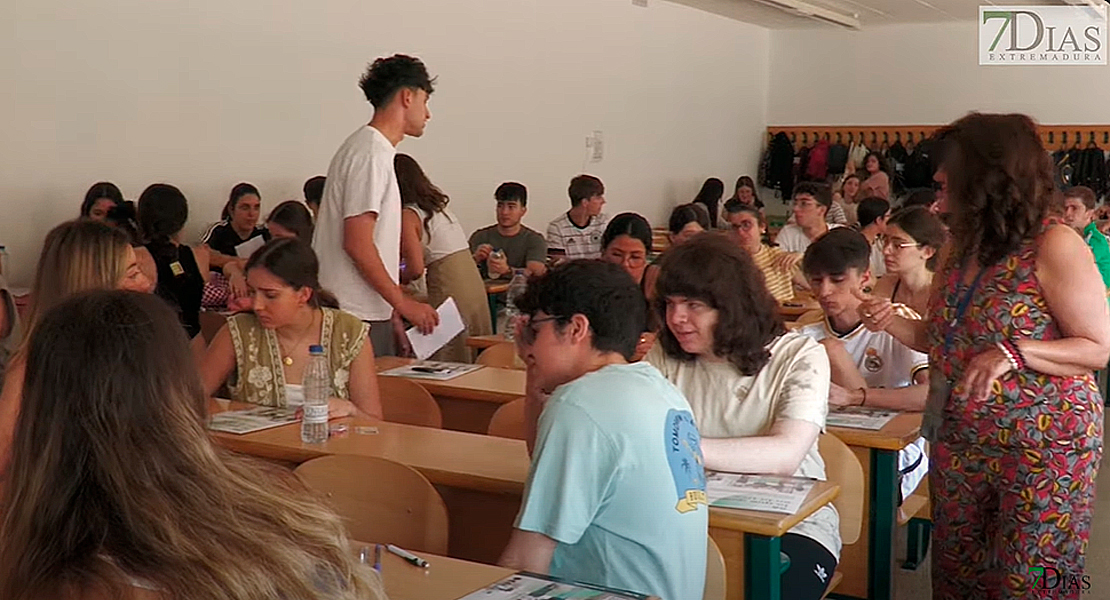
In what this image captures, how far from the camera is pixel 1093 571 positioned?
467 cm

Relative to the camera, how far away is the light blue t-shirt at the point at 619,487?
2371mm

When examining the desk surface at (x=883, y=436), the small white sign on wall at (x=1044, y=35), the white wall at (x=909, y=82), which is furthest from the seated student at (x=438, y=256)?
the white wall at (x=909, y=82)

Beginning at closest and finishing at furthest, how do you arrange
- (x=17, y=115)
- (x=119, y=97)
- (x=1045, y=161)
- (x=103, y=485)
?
(x=103, y=485)
(x=1045, y=161)
(x=17, y=115)
(x=119, y=97)

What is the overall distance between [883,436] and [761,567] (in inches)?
40.1

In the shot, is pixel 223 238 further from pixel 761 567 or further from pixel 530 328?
pixel 761 567

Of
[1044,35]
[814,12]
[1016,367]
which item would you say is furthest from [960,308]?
Result: [1044,35]

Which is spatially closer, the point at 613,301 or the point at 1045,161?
the point at 613,301

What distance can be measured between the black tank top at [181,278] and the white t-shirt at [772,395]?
11.3ft

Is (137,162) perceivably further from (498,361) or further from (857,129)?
(857,129)

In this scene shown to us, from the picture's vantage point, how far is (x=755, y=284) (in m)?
3.09

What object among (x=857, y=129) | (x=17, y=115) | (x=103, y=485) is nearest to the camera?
(x=103, y=485)

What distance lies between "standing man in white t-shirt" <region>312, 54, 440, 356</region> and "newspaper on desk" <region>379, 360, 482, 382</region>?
16 centimetres

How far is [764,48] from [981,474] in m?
11.7

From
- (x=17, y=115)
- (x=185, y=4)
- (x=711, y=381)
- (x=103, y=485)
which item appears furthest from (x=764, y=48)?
(x=103, y=485)
